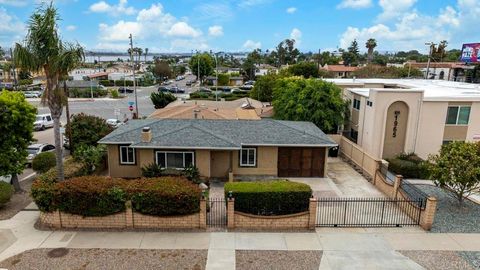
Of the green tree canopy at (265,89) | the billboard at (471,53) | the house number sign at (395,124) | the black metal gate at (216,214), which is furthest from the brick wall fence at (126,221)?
the billboard at (471,53)

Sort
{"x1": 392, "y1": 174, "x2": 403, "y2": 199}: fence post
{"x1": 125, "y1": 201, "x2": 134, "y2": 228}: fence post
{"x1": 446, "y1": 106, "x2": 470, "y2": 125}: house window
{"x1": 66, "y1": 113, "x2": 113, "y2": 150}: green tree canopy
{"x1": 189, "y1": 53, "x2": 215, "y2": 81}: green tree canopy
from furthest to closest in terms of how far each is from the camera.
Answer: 1. {"x1": 189, "y1": 53, "x2": 215, "y2": 81}: green tree canopy
2. {"x1": 446, "y1": 106, "x2": 470, "y2": 125}: house window
3. {"x1": 66, "y1": 113, "x2": 113, "y2": 150}: green tree canopy
4. {"x1": 392, "y1": 174, "x2": 403, "y2": 199}: fence post
5. {"x1": 125, "y1": 201, "x2": 134, "y2": 228}: fence post

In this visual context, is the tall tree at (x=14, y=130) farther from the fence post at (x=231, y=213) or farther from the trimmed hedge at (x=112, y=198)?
the fence post at (x=231, y=213)

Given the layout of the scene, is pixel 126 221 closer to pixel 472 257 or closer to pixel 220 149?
pixel 220 149

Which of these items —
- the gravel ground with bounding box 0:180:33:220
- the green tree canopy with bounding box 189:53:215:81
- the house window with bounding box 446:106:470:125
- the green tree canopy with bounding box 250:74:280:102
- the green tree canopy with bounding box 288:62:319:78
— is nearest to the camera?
the gravel ground with bounding box 0:180:33:220

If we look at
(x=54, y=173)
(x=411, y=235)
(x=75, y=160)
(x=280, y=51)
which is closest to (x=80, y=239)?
(x=54, y=173)

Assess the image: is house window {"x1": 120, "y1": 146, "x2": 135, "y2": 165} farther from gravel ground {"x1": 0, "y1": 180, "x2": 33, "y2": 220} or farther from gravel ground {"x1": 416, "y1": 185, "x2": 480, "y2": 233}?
gravel ground {"x1": 416, "y1": 185, "x2": 480, "y2": 233}

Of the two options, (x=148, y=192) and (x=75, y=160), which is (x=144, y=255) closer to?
(x=148, y=192)

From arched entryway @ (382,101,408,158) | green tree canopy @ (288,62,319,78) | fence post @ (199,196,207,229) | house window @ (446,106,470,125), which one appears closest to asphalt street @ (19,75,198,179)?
green tree canopy @ (288,62,319,78)
